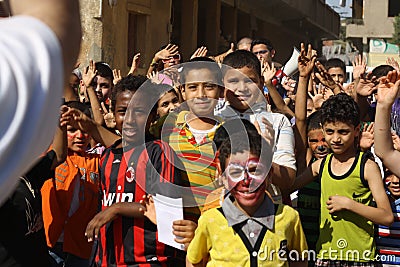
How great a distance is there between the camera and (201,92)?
5191 mm

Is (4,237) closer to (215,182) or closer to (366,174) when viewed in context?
(215,182)

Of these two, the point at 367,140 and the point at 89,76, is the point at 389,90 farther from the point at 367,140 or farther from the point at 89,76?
the point at 89,76

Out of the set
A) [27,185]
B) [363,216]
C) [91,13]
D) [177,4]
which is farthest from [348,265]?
[177,4]

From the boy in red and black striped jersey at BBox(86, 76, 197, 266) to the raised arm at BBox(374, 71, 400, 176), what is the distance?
1203 millimetres

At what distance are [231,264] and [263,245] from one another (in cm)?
19

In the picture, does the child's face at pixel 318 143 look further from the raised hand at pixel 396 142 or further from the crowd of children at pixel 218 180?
the raised hand at pixel 396 142

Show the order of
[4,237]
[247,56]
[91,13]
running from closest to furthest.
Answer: [4,237], [247,56], [91,13]

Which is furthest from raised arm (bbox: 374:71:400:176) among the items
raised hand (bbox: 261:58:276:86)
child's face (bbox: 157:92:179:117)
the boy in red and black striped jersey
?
raised hand (bbox: 261:58:276:86)

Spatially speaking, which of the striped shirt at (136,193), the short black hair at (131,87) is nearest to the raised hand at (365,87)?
the short black hair at (131,87)

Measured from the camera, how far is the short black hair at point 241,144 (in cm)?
423

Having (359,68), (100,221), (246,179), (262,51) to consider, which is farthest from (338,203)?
(262,51)

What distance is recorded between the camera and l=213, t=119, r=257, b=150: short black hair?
14.4ft

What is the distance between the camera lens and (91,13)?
41.0 feet

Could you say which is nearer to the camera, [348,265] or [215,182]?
[215,182]
